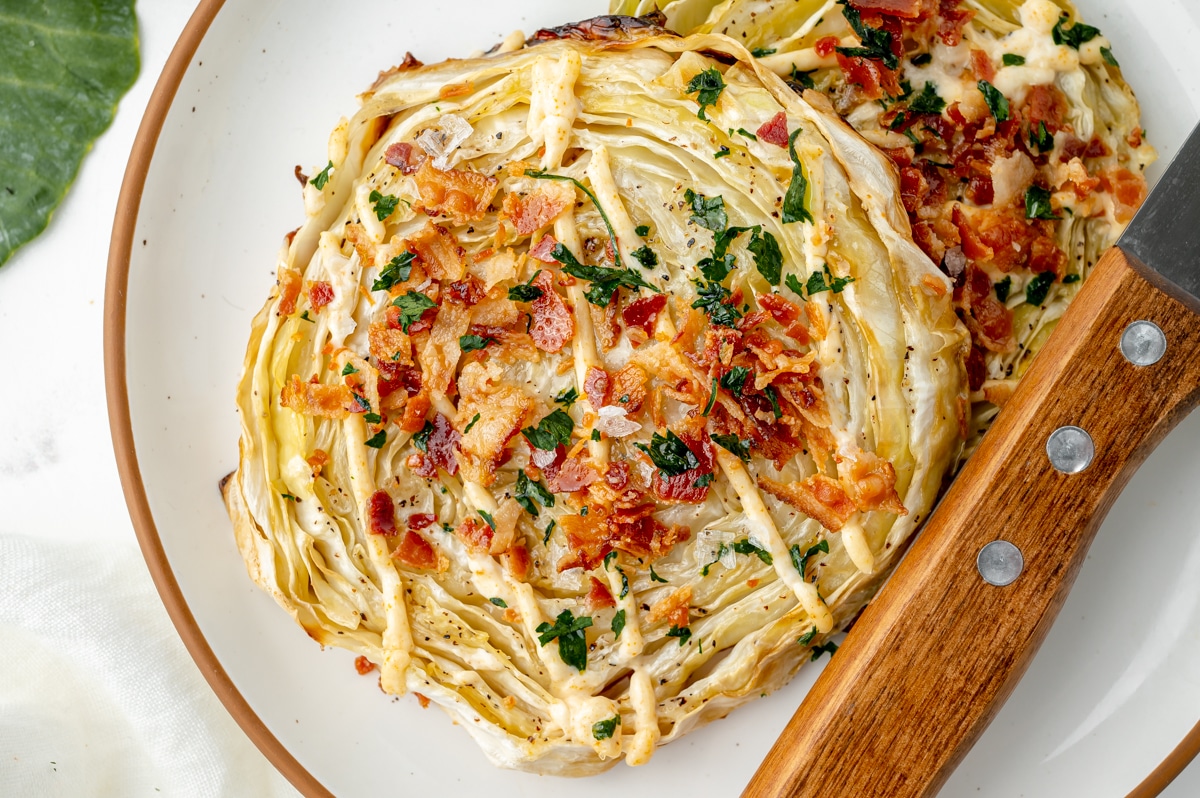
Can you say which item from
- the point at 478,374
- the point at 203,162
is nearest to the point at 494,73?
the point at 478,374

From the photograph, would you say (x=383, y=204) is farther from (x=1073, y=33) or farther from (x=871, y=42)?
(x=1073, y=33)

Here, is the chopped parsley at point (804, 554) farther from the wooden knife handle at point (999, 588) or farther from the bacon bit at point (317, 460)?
the bacon bit at point (317, 460)

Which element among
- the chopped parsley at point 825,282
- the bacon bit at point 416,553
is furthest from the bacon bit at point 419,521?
the chopped parsley at point 825,282

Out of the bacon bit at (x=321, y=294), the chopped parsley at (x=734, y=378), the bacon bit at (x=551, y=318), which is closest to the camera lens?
the chopped parsley at (x=734, y=378)

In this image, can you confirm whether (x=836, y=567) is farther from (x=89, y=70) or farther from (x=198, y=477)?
(x=89, y=70)

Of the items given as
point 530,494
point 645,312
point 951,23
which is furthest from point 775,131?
point 530,494

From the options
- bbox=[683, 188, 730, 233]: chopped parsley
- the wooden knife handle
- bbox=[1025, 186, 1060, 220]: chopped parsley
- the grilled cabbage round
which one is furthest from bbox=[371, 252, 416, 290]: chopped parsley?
bbox=[1025, 186, 1060, 220]: chopped parsley
